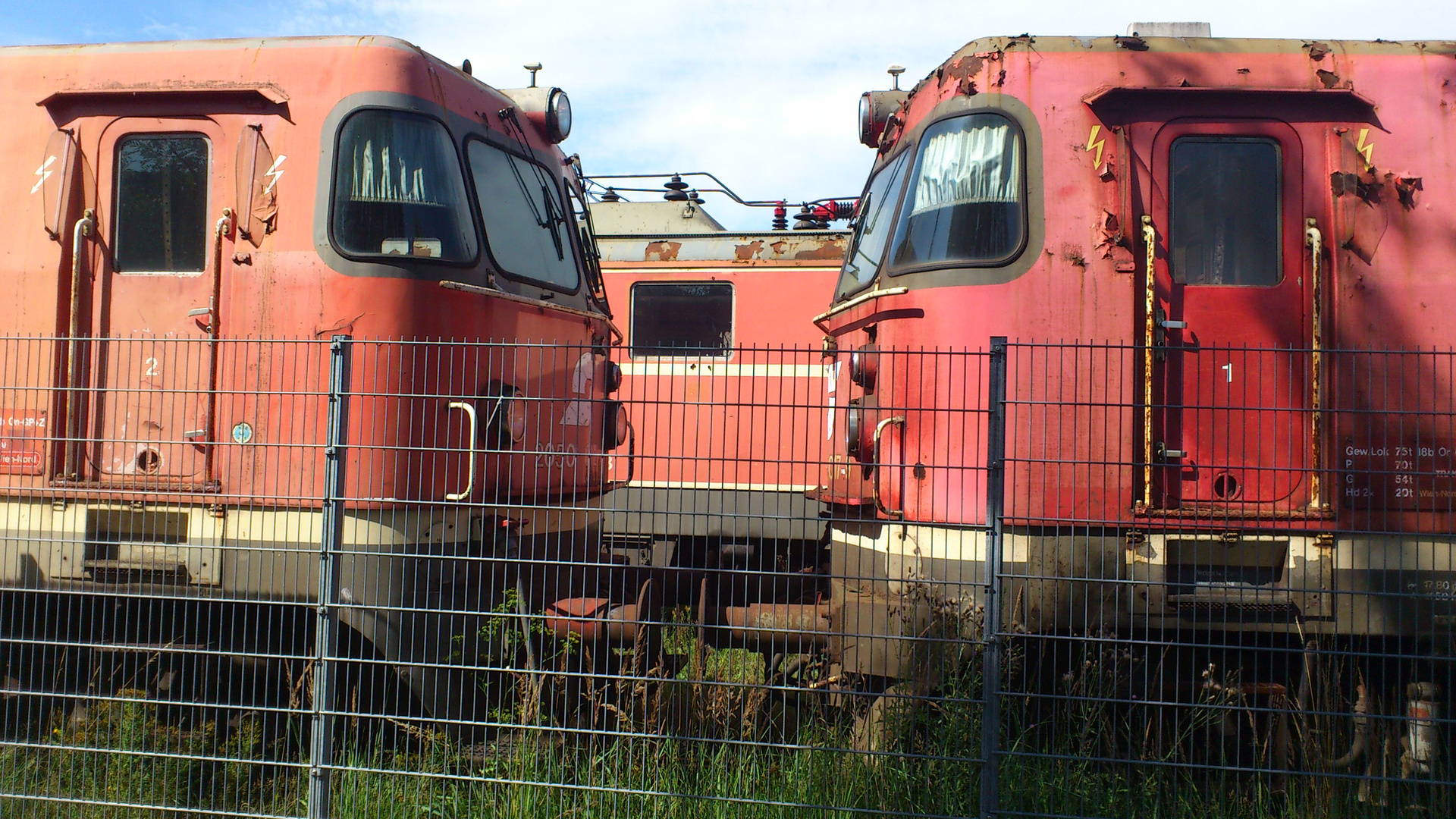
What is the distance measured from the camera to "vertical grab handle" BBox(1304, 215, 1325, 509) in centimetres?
421

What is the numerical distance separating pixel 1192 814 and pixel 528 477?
3.44 meters

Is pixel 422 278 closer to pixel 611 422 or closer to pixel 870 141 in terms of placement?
pixel 611 422

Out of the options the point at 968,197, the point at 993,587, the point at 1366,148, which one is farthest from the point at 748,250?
the point at 993,587

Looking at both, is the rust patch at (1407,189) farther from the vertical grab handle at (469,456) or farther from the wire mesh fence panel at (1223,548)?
the vertical grab handle at (469,456)

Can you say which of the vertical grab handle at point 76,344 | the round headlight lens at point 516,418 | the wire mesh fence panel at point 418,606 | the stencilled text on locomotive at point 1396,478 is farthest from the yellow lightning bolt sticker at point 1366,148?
the vertical grab handle at point 76,344

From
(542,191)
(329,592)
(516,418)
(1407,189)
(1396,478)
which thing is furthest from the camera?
(542,191)

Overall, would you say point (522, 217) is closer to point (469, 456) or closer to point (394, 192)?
point (394, 192)

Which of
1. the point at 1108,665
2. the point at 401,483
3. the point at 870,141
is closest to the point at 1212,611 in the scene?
the point at 1108,665

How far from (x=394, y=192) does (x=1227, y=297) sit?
379cm

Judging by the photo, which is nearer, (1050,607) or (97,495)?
(1050,607)

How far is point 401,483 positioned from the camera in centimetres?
454

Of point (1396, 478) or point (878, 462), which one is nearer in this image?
point (1396, 478)

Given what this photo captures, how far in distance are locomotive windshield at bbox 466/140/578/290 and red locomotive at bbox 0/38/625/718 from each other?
15cm

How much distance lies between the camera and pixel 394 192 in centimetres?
473
